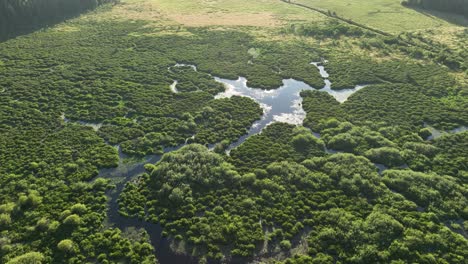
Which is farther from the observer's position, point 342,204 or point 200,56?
point 200,56

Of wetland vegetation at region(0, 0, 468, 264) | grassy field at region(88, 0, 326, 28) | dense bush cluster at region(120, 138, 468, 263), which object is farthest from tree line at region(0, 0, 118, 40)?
dense bush cluster at region(120, 138, 468, 263)

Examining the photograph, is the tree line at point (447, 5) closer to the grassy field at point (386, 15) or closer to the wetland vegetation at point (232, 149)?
the grassy field at point (386, 15)

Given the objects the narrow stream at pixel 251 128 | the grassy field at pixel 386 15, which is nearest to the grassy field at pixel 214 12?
the grassy field at pixel 386 15

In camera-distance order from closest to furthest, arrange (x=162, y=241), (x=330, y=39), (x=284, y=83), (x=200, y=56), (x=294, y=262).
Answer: (x=294, y=262) < (x=162, y=241) < (x=284, y=83) < (x=200, y=56) < (x=330, y=39)

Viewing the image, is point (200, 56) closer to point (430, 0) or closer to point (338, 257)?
point (338, 257)

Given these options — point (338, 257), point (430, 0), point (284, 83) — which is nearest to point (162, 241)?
point (338, 257)

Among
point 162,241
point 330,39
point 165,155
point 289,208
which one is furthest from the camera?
point 330,39

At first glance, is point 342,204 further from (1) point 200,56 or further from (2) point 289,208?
(1) point 200,56
